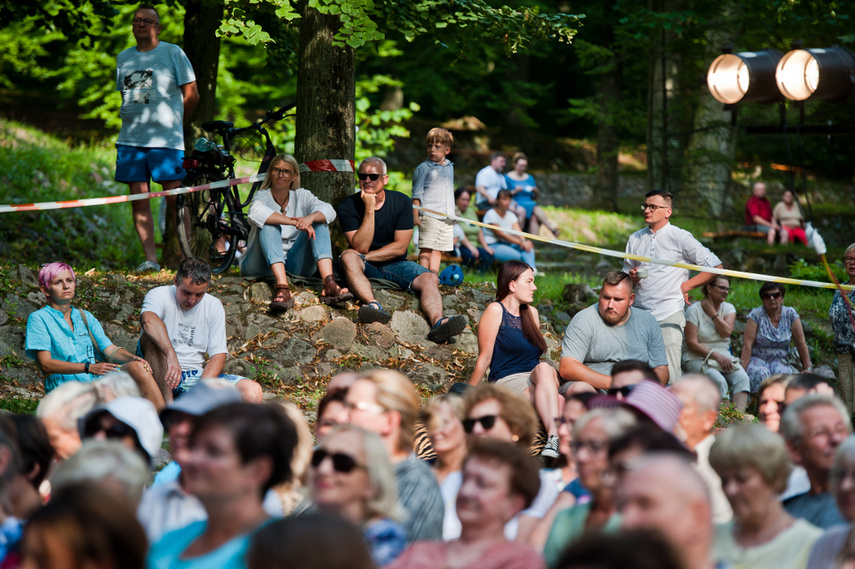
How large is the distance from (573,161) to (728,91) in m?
18.1

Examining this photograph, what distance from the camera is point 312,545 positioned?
90.0 inches

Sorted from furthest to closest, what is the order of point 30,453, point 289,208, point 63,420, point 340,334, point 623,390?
point 289,208, point 340,334, point 623,390, point 63,420, point 30,453

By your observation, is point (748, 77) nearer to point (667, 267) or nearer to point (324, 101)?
point (667, 267)

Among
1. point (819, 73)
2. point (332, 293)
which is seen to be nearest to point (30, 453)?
point (332, 293)

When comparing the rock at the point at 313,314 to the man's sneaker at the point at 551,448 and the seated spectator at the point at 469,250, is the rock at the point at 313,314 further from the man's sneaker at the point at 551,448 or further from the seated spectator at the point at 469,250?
the seated spectator at the point at 469,250

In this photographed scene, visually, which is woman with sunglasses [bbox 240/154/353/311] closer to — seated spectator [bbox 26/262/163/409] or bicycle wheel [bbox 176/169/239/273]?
bicycle wheel [bbox 176/169/239/273]

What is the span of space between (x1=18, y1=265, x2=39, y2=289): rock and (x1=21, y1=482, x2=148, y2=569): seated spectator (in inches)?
223

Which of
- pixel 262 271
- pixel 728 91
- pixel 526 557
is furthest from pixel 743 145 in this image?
pixel 526 557

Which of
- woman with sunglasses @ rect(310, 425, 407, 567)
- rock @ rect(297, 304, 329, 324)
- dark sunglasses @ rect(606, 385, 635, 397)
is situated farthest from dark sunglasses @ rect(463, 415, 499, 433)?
rock @ rect(297, 304, 329, 324)

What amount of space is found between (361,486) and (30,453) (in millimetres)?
1332

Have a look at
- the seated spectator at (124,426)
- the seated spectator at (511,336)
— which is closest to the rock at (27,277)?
the seated spectator at (511,336)

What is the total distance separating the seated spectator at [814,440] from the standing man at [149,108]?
6.24 metres

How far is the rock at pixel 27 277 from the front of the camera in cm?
761

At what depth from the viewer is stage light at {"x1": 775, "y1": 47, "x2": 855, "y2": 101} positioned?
7336 millimetres
